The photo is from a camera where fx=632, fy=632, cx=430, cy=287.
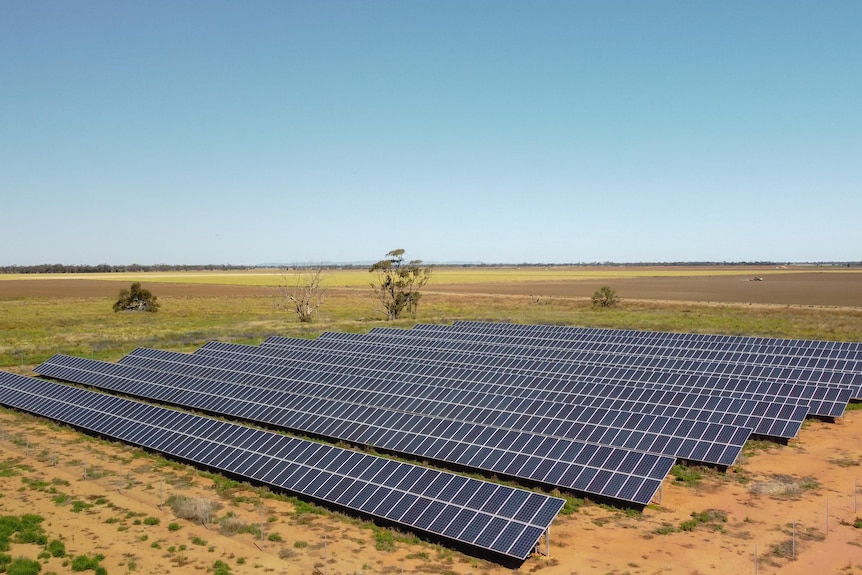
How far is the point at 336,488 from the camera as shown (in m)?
21.6

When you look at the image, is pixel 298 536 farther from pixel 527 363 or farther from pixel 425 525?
pixel 527 363

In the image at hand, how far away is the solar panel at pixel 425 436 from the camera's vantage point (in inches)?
878

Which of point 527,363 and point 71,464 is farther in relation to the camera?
point 527,363

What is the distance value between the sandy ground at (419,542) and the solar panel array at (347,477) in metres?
0.68

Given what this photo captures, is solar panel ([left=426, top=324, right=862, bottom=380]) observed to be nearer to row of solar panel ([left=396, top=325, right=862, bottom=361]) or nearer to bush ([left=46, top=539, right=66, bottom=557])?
row of solar panel ([left=396, top=325, right=862, bottom=361])

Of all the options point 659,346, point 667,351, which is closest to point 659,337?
point 659,346

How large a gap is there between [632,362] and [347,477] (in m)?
26.6

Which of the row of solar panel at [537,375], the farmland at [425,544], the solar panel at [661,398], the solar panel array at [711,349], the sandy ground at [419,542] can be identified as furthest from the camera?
the solar panel array at [711,349]

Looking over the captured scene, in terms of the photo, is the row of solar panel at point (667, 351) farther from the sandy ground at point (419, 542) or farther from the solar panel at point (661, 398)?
the sandy ground at point (419, 542)

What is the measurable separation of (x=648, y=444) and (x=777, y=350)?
78.7 feet

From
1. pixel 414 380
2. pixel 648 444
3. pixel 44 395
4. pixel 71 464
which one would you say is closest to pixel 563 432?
pixel 648 444

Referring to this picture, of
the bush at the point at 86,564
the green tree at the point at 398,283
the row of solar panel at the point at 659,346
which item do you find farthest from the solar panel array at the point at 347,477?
the green tree at the point at 398,283

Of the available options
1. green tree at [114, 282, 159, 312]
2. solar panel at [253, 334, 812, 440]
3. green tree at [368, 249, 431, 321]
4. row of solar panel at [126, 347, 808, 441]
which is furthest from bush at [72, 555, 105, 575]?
green tree at [114, 282, 159, 312]

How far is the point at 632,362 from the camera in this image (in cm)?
4275
